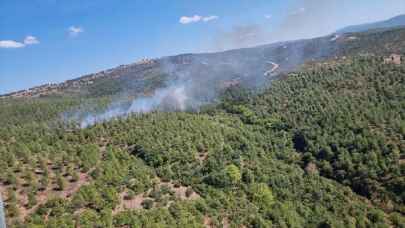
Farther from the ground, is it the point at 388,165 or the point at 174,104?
the point at 174,104

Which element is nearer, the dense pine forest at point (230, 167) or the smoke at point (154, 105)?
the dense pine forest at point (230, 167)

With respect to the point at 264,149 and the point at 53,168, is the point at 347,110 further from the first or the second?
the point at 53,168

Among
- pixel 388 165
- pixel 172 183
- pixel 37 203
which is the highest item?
pixel 37 203

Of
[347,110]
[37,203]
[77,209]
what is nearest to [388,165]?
[347,110]

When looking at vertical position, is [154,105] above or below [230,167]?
above

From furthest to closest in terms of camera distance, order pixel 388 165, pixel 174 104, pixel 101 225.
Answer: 1. pixel 174 104
2. pixel 388 165
3. pixel 101 225

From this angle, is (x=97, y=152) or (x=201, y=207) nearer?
(x=201, y=207)

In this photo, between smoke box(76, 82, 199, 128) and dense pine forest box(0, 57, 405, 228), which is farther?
smoke box(76, 82, 199, 128)

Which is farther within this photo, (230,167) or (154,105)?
(154,105)
